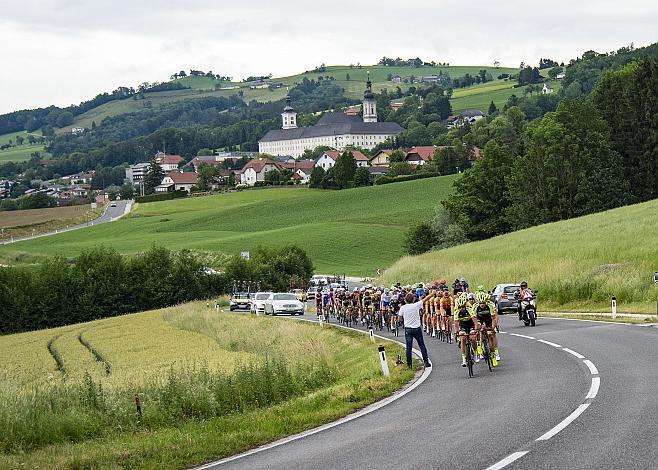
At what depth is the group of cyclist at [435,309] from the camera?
19859 mm

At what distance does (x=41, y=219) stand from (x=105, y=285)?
67334 mm

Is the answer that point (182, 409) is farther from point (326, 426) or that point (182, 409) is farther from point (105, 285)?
point (105, 285)

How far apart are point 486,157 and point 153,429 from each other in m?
82.0

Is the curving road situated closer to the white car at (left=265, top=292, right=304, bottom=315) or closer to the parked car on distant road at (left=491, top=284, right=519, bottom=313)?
the parked car on distant road at (left=491, top=284, right=519, bottom=313)

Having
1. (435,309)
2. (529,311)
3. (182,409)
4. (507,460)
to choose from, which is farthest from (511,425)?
(529,311)

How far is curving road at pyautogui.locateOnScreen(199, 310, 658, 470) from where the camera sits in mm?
10625

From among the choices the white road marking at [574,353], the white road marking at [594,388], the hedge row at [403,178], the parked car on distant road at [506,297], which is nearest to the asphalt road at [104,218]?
the hedge row at [403,178]

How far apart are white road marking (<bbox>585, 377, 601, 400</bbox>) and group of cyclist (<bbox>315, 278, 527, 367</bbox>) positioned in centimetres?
340

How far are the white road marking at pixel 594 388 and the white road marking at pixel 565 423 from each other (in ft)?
2.87

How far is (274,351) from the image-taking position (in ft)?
101

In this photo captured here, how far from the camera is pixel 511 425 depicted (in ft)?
41.4

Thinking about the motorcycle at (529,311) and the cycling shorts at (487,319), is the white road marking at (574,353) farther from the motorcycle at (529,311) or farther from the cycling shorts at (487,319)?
the motorcycle at (529,311)

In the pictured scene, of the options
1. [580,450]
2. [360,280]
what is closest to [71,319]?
[360,280]

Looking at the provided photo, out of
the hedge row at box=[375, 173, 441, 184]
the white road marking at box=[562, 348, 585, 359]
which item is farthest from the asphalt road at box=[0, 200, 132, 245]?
the white road marking at box=[562, 348, 585, 359]
